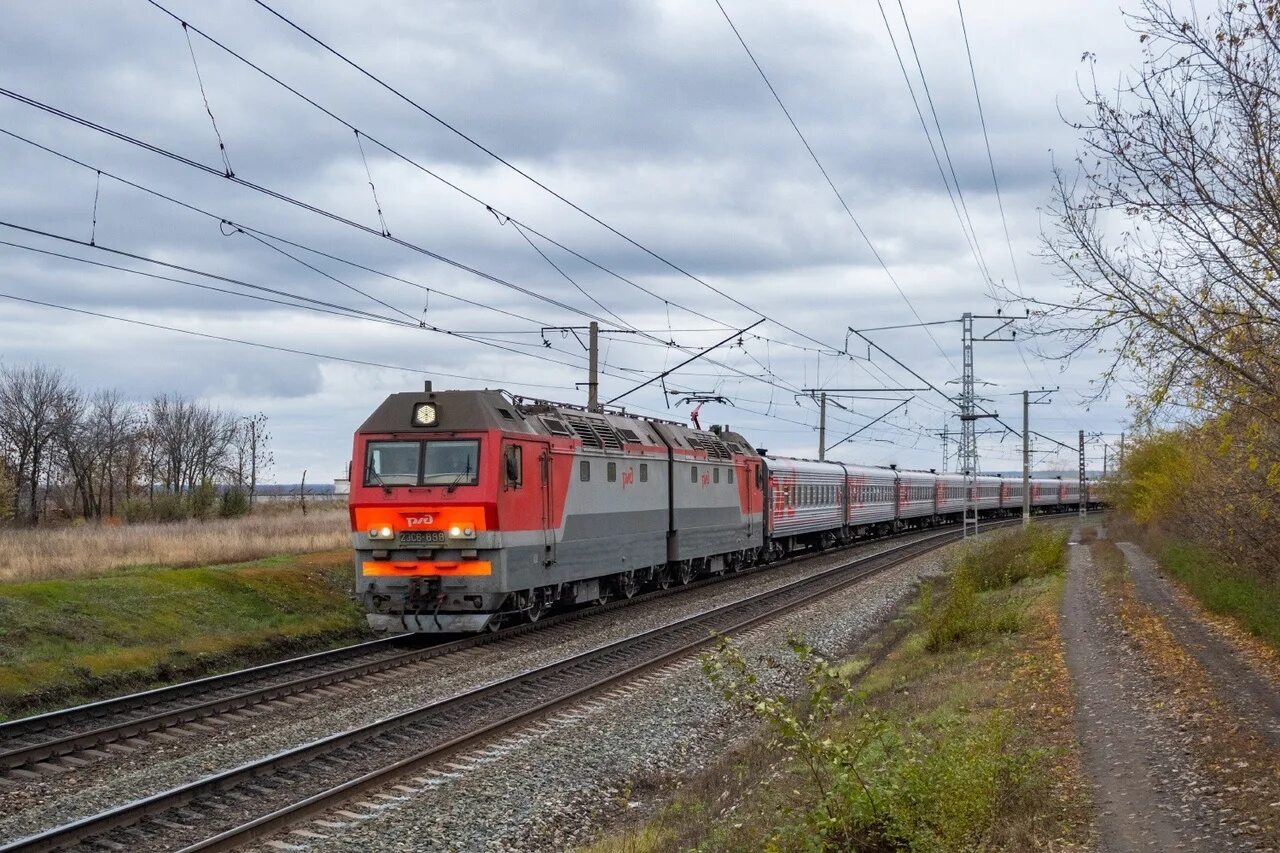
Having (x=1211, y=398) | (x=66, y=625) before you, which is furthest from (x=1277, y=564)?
(x=66, y=625)

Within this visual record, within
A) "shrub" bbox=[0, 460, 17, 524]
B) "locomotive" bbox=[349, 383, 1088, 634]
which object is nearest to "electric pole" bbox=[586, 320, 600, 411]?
"locomotive" bbox=[349, 383, 1088, 634]

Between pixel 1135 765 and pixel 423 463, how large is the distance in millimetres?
11571

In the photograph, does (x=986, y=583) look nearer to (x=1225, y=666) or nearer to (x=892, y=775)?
(x=1225, y=666)

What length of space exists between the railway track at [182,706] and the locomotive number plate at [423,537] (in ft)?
5.14

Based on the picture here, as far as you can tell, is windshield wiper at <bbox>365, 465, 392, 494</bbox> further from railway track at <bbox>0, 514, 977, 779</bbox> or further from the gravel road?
the gravel road

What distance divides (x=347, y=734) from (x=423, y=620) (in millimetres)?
6658

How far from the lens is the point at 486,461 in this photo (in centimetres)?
1778

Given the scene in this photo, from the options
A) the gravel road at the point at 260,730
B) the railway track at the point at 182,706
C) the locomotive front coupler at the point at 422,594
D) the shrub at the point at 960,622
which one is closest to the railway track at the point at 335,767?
the gravel road at the point at 260,730

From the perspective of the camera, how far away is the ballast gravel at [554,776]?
29.5ft

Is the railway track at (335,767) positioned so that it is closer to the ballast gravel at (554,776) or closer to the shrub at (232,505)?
the ballast gravel at (554,776)

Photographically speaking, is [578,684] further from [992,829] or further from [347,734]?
[992,829]

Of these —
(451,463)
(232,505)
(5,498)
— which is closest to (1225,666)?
(451,463)

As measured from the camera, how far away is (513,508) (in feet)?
59.8

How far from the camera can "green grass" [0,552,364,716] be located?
1451 cm
